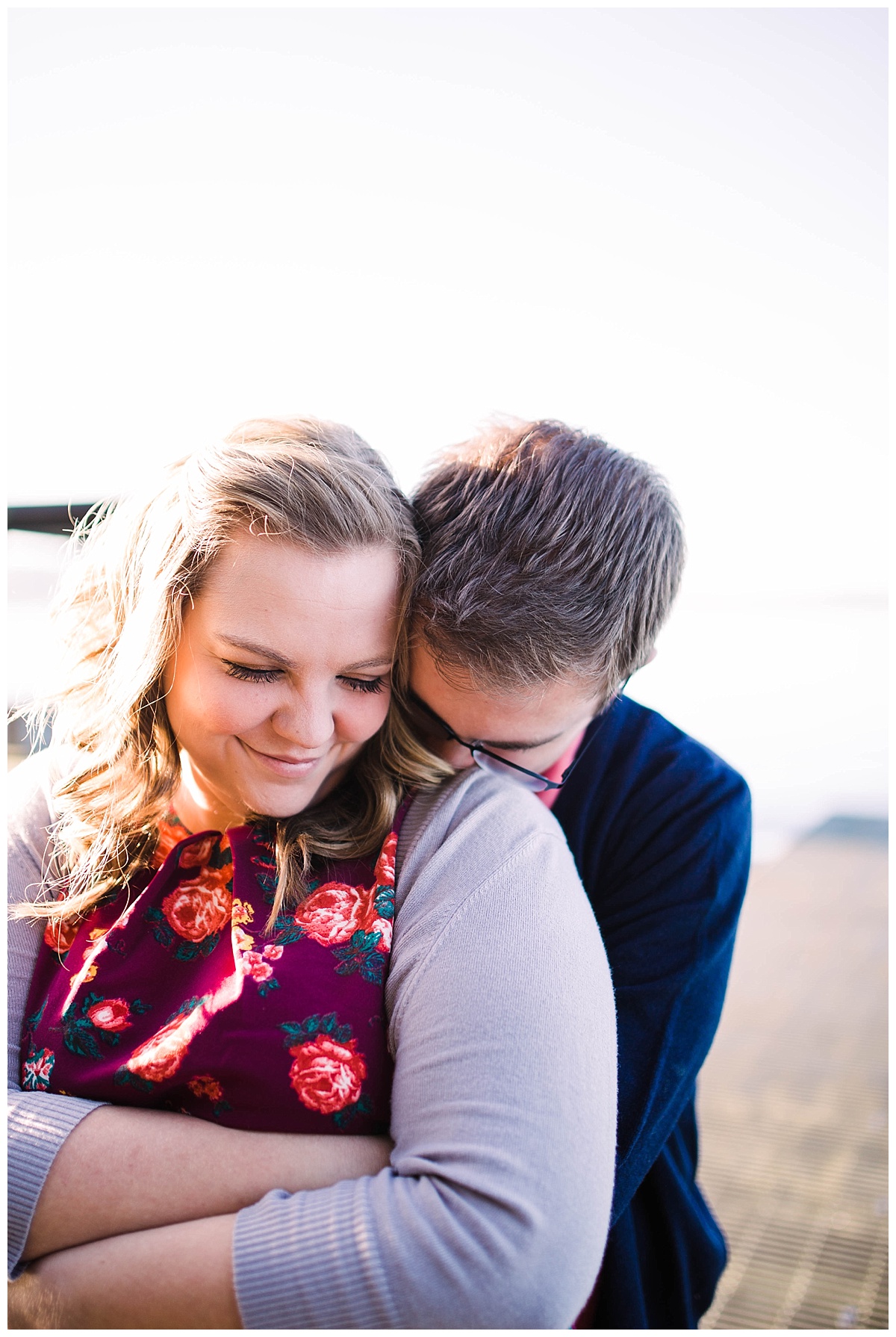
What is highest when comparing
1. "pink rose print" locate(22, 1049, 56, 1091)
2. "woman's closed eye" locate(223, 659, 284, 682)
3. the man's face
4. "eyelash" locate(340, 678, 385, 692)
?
"woman's closed eye" locate(223, 659, 284, 682)

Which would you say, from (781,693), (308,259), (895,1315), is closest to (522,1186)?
(895,1315)

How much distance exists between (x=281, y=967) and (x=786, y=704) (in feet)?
17.7

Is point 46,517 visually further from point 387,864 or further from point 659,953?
point 659,953

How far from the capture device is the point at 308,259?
278 centimetres

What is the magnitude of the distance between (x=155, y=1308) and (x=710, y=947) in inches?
A: 32.2

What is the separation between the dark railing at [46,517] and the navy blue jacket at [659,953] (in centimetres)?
98

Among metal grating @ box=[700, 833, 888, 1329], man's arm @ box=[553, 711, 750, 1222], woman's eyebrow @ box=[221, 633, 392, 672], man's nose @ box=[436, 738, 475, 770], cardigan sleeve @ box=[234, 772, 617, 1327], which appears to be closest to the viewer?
cardigan sleeve @ box=[234, 772, 617, 1327]

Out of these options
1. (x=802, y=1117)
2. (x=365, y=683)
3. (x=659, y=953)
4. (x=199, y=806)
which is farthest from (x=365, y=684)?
(x=802, y=1117)

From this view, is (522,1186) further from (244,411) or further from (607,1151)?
(244,411)

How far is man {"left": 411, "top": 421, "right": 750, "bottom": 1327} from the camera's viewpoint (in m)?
1.20

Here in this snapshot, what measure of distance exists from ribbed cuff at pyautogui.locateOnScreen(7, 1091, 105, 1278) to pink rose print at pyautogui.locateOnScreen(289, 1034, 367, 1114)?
0.80 feet

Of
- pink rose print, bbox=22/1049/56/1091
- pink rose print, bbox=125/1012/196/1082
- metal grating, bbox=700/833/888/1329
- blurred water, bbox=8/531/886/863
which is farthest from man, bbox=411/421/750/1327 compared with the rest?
blurred water, bbox=8/531/886/863

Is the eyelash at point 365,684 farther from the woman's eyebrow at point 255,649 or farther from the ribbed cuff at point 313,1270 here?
the ribbed cuff at point 313,1270

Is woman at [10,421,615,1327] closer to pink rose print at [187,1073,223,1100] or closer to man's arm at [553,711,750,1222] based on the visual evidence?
pink rose print at [187,1073,223,1100]
